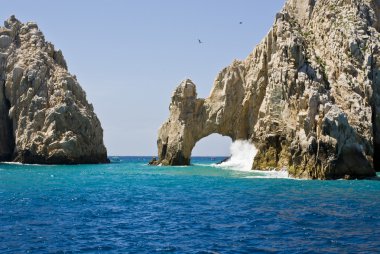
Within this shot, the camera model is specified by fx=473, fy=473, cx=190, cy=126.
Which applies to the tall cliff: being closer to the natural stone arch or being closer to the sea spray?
the natural stone arch

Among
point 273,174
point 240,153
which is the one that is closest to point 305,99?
point 273,174

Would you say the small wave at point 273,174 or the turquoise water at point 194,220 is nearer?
the turquoise water at point 194,220

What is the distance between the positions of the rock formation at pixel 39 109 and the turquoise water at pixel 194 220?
216ft

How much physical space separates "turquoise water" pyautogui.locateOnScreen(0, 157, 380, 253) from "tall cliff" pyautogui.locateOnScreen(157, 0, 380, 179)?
10704 millimetres

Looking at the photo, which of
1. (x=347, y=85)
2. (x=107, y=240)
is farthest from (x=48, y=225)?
(x=347, y=85)

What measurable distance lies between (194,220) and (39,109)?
93.2m

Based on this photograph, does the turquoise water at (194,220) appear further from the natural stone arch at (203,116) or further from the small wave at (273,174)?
the natural stone arch at (203,116)

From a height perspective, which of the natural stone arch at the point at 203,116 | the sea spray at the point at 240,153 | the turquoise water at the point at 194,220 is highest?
the natural stone arch at the point at 203,116

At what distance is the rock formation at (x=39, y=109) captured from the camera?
364ft

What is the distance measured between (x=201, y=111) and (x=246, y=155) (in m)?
14.5

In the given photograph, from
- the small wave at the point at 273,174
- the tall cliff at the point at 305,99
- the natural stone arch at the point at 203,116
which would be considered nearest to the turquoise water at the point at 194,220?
the tall cliff at the point at 305,99

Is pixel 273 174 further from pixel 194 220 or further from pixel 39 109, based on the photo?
pixel 39 109

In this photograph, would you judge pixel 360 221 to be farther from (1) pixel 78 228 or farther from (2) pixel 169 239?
(1) pixel 78 228

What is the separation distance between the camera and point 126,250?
21094 mm
